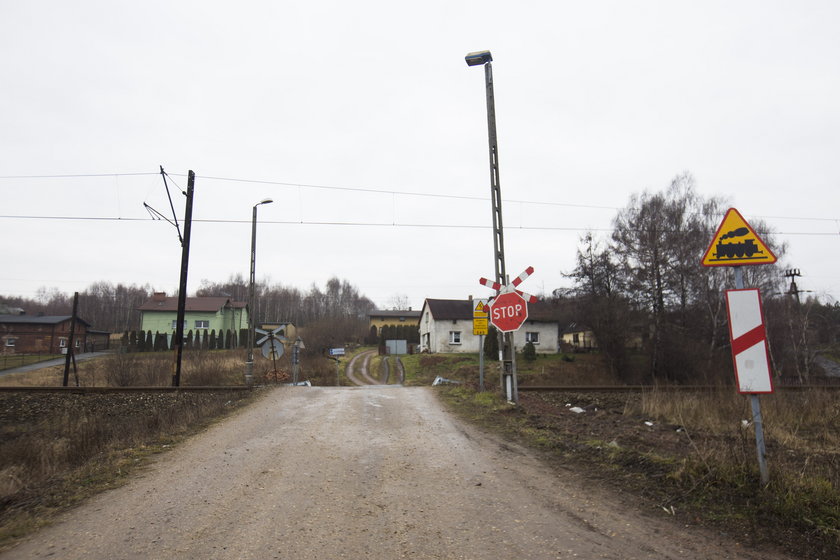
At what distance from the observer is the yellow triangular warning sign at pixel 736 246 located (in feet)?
16.5

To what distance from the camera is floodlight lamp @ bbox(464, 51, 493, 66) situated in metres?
12.4

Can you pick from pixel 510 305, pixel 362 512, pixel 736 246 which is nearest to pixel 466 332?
pixel 510 305

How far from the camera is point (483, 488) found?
524cm

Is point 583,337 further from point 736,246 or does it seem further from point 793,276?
point 736,246

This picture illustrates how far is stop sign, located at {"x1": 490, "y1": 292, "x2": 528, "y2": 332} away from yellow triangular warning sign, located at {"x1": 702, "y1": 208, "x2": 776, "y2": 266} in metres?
5.27

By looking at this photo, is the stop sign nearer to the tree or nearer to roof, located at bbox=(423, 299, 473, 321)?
the tree

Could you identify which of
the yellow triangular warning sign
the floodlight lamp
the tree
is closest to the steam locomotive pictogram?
→ the yellow triangular warning sign

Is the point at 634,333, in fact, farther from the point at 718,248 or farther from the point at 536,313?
the point at 718,248

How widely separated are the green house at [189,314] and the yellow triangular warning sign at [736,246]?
64406 mm

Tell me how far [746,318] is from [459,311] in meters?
43.2

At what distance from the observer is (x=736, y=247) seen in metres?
5.11

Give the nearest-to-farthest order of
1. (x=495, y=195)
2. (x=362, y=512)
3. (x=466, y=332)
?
(x=362, y=512) < (x=495, y=195) < (x=466, y=332)

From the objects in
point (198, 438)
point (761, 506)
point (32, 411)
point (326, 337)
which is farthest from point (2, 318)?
point (761, 506)

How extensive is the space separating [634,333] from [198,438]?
3046 cm
